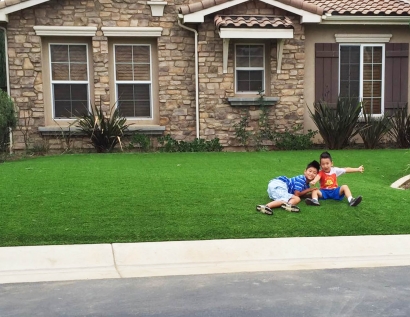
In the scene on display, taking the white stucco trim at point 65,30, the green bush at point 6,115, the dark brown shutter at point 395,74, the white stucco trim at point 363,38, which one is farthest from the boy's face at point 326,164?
the white stucco trim at point 65,30

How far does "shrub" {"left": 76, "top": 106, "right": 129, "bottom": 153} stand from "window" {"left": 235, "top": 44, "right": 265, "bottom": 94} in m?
3.30

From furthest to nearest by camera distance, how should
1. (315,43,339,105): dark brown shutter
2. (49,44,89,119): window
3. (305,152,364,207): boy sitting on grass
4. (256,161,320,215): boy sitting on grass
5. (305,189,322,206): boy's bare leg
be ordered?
(315,43,339,105): dark brown shutter
(49,44,89,119): window
(305,152,364,207): boy sitting on grass
(305,189,322,206): boy's bare leg
(256,161,320,215): boy sitting on grass

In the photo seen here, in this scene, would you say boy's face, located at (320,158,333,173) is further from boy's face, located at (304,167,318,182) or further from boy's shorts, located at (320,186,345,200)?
boy's shorts, located at (320,186,345,200)

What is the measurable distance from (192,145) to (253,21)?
11.7 feet

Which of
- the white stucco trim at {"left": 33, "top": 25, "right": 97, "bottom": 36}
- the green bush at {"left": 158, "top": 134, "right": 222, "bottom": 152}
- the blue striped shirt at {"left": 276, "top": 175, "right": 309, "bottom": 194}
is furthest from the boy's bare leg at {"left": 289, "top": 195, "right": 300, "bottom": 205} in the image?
the white stucco trim at {"left": 33, "top": 25, "right": 97, "bottom": 36}

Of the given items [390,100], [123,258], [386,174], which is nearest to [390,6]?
[390,100]

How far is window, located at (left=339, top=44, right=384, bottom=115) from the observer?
1488 cm

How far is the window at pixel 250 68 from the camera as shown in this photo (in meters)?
14.4

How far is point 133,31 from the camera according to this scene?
14.1 metres

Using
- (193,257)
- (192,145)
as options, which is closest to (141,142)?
(192,145)

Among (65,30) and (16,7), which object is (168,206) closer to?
(65,30)

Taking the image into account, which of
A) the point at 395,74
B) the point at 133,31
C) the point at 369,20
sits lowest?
the point at 395,74

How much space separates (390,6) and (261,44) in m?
3.80

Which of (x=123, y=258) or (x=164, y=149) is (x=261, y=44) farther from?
(x=123, y=258)
